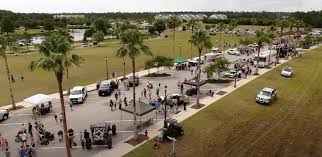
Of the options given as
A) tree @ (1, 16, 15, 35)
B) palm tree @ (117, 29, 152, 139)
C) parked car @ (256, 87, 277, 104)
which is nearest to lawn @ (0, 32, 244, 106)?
palm tree @ (117, 29, 152, 139)

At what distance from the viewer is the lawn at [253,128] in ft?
75.5

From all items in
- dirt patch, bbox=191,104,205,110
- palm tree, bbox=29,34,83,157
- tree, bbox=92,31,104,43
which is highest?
palm tree, bbox=29,34,83,157

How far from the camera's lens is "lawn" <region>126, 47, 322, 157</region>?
2300cm

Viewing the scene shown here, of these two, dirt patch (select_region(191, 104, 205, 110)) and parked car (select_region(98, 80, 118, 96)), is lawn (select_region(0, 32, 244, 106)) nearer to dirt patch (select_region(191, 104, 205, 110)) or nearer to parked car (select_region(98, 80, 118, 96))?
parked car (select_region(98, 80, 118, 96))

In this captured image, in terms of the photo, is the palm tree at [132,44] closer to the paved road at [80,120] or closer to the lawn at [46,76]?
the paved road at [80,120]

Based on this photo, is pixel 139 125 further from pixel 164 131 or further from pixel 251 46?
pixel 251 46

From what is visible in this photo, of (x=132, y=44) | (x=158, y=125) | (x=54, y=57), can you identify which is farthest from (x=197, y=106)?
(x=54, y=57)

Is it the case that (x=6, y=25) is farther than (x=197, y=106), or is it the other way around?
(x=6, y=25)

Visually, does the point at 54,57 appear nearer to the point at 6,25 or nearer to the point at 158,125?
the point at 158,125

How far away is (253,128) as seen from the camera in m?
27.3

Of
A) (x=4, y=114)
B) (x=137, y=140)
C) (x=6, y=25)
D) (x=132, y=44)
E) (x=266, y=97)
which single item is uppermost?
(x=6, y=25)

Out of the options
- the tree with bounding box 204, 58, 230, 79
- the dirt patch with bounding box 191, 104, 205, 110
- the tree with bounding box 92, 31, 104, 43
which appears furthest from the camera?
the tree with bounding box 92, 31, 104, 43

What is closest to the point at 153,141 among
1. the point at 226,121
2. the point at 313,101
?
the point at 226,121

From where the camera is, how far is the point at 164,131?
979 inches
